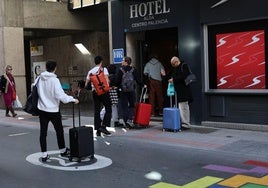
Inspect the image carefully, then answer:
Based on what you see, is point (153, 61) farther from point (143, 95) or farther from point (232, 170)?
point (232, 170)

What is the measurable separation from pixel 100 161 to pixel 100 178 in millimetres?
1177

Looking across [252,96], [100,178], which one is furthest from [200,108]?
[100,178]

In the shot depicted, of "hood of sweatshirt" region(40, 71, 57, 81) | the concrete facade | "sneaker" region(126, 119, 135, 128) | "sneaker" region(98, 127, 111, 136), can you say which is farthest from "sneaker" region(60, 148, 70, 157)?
the concrete facade

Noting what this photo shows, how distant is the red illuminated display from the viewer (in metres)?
10.1

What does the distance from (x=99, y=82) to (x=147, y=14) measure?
10.7 ft

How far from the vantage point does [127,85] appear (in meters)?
10.8

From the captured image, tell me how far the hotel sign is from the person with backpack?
1.58m

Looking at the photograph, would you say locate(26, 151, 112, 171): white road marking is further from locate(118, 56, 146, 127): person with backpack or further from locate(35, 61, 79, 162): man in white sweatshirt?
locate(118, 56, 146, 127): person with backpack

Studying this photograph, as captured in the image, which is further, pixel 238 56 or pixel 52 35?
pixel 52 35

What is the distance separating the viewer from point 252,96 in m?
10.1

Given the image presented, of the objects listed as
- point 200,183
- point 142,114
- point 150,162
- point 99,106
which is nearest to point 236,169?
point 200,183

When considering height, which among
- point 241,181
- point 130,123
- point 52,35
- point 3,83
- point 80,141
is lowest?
point 241,181

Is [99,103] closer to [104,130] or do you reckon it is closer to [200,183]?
[104,130]

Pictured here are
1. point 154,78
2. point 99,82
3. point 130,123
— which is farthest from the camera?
point 154,78
